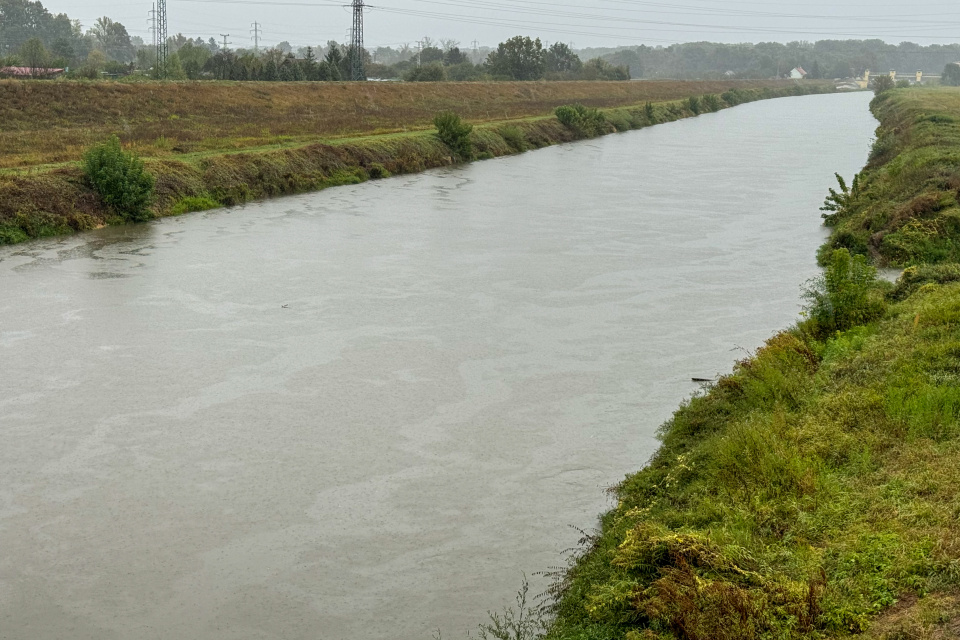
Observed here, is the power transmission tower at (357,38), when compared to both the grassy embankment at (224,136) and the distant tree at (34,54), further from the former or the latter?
the distant tree at (34,54)

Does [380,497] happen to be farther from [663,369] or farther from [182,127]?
[182,127]

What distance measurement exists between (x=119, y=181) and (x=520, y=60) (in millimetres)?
57163

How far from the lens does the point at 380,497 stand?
8.25 meters

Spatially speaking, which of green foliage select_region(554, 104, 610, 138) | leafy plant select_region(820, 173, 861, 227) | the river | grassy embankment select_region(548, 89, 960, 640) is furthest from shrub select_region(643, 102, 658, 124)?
grassy embankment select_region(548, 89, 960, 640)

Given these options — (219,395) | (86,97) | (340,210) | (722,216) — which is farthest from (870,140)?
(219,395)

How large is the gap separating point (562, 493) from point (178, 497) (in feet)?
10.1

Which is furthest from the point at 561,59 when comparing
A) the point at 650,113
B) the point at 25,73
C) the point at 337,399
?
the point at 337,399

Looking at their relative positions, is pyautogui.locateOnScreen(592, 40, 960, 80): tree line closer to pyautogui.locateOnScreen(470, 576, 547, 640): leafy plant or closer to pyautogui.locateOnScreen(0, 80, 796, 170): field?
pyautogui.locateOnScreen(0, 80, 796, 170): field

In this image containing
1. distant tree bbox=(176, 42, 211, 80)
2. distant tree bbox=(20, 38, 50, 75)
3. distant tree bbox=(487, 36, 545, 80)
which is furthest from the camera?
distant tree bbox=(487, 36, 545, 80)

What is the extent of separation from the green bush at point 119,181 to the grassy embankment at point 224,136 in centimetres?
26

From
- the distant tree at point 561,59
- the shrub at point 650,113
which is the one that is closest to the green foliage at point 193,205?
the shrub at point 650,113

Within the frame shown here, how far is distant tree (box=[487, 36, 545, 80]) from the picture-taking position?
74125 mm

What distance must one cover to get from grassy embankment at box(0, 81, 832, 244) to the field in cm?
6

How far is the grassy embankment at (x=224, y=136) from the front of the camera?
2023 centimetres
